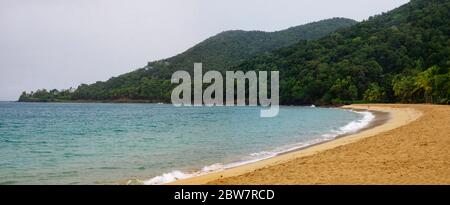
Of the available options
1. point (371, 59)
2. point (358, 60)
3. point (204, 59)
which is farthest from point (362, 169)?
point (204, 59)

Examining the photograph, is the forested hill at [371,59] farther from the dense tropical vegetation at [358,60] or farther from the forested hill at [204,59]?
the forested hill at [204,59]

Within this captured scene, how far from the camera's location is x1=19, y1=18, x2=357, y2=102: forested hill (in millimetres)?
140375

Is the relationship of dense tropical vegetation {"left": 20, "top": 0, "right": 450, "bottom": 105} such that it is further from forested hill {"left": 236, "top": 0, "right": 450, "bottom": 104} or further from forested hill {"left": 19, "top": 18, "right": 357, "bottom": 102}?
forested hill {"left": 19, "top": 18, "right": 357, "bottom": 102}

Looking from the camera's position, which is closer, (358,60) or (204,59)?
(358,60)

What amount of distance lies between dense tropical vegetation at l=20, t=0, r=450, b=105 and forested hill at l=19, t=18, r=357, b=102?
1.20ft

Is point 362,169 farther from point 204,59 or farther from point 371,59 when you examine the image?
point 204,59

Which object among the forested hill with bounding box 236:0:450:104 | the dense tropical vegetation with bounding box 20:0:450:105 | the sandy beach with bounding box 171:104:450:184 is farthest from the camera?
the forested hill with bounding box 236:0:450:104

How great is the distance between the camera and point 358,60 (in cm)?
9894

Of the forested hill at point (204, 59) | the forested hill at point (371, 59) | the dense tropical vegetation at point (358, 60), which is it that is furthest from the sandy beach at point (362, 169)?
the forested hill at point (204, 59)

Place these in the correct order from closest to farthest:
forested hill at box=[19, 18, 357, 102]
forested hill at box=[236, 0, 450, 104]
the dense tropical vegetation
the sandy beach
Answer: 1. the sandy beach
2. the dense tropical vegetation
3. forested hill at box=[236, 0, 450, 104]
4. forested hill at box=[19, 18, 357, 102]

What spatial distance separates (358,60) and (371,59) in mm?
2905

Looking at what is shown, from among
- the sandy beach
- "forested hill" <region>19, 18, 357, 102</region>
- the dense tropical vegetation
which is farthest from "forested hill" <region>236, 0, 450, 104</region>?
the sandy beach
